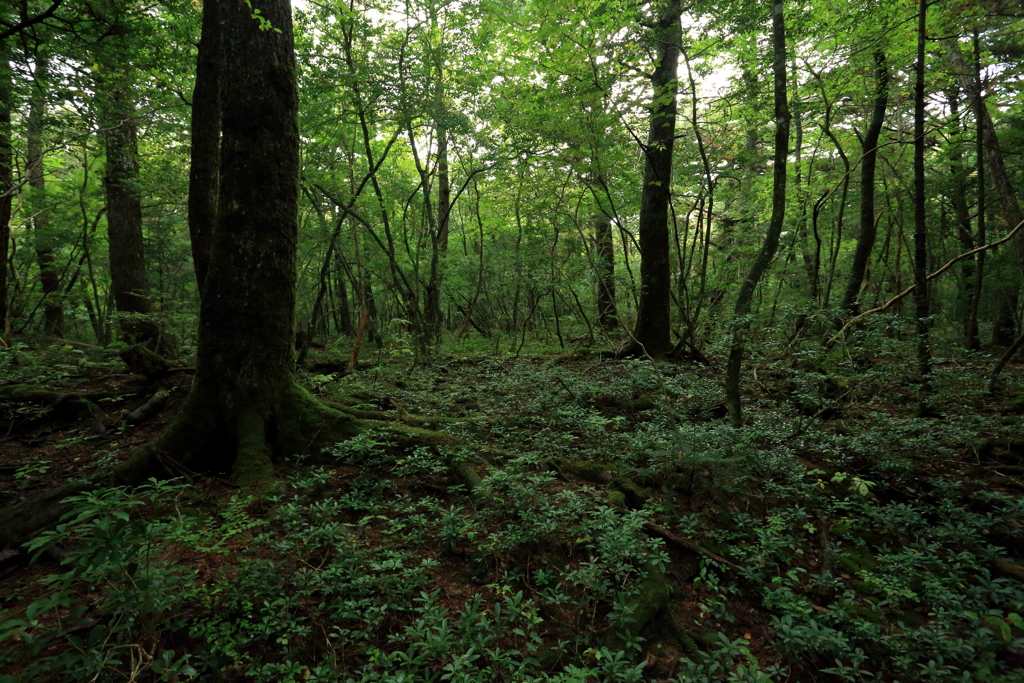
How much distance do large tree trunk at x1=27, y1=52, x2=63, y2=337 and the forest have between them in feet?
0.45

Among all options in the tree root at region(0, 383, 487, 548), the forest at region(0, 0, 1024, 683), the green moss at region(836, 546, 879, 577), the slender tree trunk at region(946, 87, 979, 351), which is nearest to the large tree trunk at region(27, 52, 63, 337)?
the forest at region(0, 0, 1024, 683)

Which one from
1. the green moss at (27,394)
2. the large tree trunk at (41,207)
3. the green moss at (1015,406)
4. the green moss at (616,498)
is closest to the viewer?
the green moss at (616,498)

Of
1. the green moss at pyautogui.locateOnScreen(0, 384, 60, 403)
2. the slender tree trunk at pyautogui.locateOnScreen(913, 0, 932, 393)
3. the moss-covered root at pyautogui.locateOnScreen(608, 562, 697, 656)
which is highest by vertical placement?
the slender tree trunk at pyautogui.locateOnScreen(913, 0, 932, 393)

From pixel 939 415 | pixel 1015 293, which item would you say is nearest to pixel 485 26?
pixel 939 415

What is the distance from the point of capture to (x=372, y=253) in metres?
14.0

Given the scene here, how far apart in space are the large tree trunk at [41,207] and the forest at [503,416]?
14 cm

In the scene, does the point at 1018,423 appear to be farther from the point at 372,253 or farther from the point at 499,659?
the point at 372,253

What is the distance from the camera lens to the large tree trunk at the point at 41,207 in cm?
665

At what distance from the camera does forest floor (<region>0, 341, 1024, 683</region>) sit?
2.43 metres

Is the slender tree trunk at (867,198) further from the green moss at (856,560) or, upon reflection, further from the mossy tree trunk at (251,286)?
the mossy tree trunk at (251,286)

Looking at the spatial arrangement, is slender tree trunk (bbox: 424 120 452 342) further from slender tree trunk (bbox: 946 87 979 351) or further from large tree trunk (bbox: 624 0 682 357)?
slender tree trunk (bbox: 946 87 979 351)

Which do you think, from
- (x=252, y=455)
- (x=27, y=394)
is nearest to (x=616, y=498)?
(x=252, y=455)

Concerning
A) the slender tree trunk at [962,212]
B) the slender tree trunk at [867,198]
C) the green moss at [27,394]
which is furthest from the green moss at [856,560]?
the green moss at [27,394]

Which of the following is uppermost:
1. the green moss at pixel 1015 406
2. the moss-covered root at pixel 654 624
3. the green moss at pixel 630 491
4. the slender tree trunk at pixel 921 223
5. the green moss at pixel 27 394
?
the slender tree trunk at pixel 921 223
